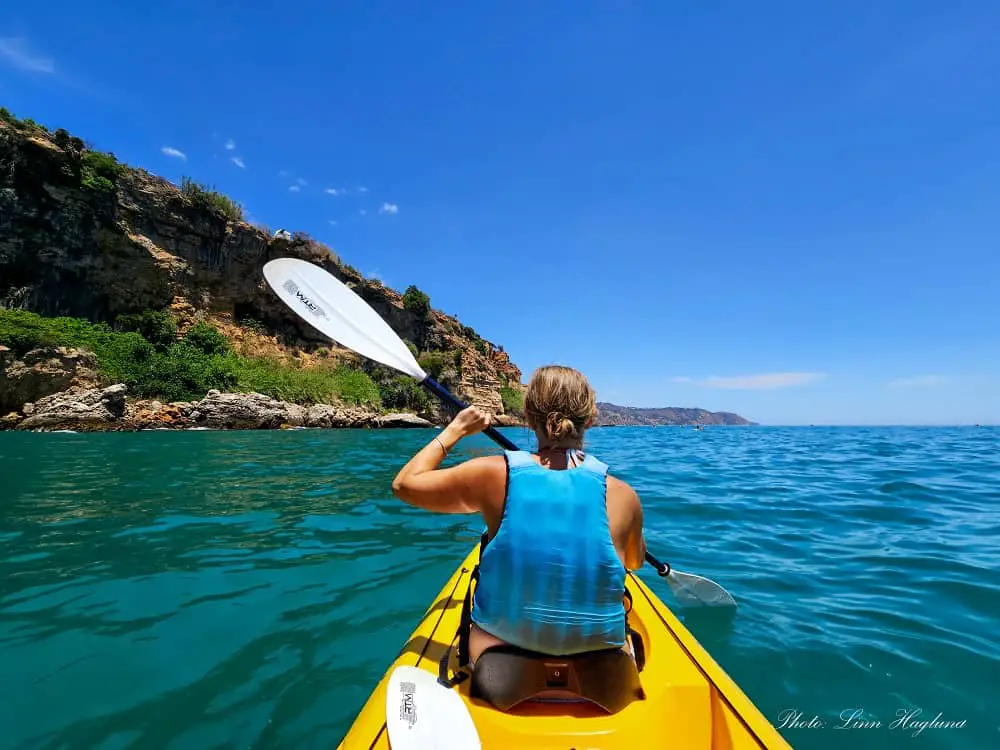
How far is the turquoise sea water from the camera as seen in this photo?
2291 millimetres

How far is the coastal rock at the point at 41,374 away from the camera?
56.6 ft

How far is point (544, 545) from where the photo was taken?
59.8 inches

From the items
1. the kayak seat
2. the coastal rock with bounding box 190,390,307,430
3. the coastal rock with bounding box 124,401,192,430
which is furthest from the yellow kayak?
the coastal rock with bounding box 190,390,307,430

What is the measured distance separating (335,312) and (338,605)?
8.01ft

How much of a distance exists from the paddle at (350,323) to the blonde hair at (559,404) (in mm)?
1795

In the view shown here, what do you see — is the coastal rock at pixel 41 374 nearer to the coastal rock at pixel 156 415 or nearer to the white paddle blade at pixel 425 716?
the coastal rock at pixel 156 415

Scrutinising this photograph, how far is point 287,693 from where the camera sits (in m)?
2.46

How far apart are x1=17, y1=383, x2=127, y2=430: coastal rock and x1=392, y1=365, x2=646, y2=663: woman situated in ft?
74.3

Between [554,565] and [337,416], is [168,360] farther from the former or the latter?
[554,565]

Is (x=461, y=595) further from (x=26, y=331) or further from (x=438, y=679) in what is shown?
(x=26, y=331)

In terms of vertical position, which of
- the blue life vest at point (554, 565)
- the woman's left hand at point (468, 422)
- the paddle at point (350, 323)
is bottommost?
the blue life vest at point (554, 565)

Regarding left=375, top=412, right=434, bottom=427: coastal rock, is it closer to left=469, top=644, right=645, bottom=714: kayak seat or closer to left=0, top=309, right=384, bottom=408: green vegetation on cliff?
left=0, top=309, right=384, bottom=408: green vegetation on cliff

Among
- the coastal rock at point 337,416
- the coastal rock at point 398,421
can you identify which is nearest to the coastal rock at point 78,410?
the coastal rock at point 337,416

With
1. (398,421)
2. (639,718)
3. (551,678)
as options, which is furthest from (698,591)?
(398,421)
